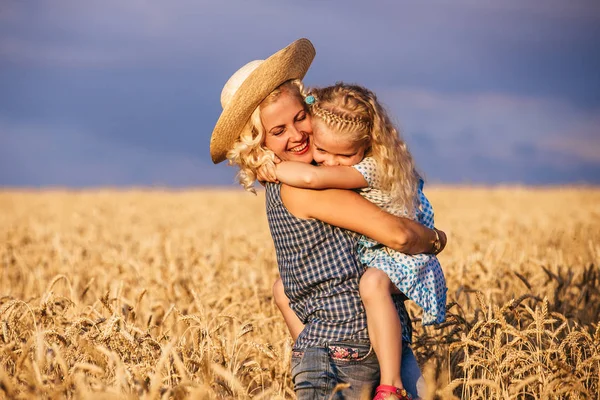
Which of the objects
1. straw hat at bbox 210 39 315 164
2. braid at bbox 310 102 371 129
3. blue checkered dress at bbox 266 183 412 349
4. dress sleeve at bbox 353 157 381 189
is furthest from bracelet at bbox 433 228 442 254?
straw hat at bbox 210 39 315 164

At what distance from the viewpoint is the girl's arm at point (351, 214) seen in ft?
10.9

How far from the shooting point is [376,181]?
3482mm

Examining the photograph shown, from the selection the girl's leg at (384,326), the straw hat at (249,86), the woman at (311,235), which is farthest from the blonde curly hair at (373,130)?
the girl's leg at (384,326)

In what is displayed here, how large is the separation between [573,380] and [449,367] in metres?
0.84

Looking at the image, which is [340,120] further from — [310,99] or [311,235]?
[311,235]

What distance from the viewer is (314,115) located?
3.53m

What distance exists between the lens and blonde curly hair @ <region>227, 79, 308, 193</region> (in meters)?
3.58

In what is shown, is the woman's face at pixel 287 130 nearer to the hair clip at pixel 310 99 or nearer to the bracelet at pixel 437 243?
the hair clip at pixel 310 99

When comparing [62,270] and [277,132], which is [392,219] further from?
[62,270]

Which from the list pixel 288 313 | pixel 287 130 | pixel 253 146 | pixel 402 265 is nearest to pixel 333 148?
pixel 287 130

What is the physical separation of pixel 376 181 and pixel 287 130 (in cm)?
53

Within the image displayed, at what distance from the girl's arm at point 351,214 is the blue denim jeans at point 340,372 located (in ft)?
1.83

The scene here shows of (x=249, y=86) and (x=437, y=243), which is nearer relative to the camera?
(x=249, y=86)

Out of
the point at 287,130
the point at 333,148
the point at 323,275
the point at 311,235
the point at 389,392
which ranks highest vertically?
the point at 287,130
